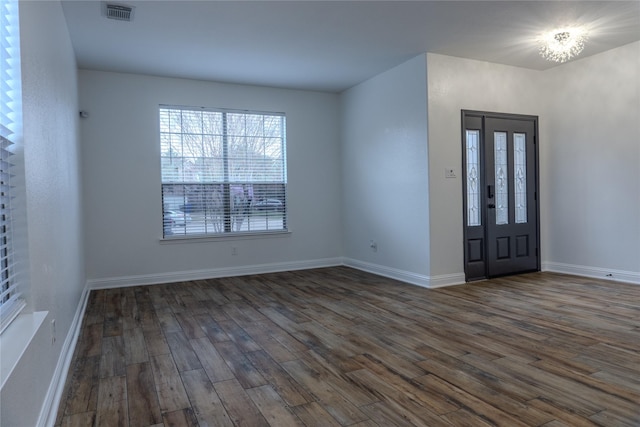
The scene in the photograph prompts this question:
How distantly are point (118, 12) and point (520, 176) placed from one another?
4957mm

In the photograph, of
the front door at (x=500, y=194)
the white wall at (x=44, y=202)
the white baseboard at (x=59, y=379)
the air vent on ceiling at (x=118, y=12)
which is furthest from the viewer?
the front door at (x=500, y=194)

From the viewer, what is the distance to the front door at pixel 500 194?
5.11 metres

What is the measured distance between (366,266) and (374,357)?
3.24 metres

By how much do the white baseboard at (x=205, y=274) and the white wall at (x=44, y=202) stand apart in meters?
1.62

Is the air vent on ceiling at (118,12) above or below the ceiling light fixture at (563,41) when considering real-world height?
above

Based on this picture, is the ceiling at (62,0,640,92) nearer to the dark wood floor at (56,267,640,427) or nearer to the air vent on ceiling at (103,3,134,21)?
the air vent on ceiling at (103,3,134,21)

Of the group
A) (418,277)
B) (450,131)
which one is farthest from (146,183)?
(450,131)

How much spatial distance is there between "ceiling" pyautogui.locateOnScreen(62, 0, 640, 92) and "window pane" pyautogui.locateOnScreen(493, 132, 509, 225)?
100 cm

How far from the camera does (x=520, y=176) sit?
550 centimetres

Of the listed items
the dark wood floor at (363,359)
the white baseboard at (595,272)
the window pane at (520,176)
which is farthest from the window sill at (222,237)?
the white baseboard at (595,272)

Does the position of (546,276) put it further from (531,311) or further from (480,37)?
(480,37)

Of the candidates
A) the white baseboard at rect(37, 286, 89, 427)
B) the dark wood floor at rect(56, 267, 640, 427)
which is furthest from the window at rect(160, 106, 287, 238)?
the white baseboard at rect(37, 286, 89, 427)

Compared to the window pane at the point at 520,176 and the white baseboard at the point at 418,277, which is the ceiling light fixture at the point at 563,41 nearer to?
the window pane at the point at 520,176

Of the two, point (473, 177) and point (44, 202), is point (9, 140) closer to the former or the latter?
point (44, 202)
